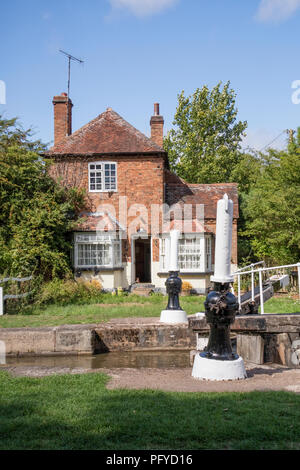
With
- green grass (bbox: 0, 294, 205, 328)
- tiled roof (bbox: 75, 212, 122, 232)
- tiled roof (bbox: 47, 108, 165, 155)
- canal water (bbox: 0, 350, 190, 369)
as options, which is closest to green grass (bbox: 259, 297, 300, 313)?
green grass (bbox: 0, 294, 205, 328)

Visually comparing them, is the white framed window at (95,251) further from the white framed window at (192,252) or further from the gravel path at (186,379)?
the gravel path at (186,379)

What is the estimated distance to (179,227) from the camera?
19.1m

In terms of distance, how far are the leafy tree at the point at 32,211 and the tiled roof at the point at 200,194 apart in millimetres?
4816

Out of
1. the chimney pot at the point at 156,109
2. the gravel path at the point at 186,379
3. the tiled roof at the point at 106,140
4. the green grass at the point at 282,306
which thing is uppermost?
the chimney pot at the point at 156,109

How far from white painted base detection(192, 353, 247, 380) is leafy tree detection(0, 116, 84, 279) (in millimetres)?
11439

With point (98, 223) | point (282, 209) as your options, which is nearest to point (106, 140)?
point (98, 223)

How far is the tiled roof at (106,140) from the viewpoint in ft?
64.7

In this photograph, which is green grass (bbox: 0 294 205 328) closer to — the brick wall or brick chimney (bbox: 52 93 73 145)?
the brick wall

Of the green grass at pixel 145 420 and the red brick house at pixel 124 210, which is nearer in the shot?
the green grass at pixel 145 420

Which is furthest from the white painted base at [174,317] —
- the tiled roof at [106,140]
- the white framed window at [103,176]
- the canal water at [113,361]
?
the tiled roof at [106,140]

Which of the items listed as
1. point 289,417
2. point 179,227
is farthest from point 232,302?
point 179,227

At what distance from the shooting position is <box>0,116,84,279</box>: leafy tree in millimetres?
17266

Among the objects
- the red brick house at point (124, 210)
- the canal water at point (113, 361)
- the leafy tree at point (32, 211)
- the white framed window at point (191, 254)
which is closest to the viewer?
the canal water at point (113, 361)
